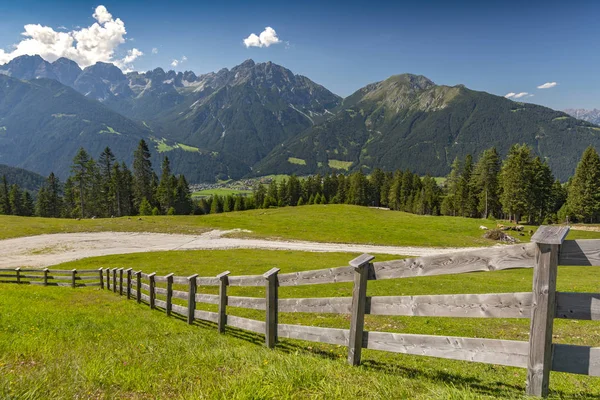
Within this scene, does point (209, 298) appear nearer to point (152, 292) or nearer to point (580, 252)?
point (152, 292)

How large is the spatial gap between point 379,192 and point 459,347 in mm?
115708

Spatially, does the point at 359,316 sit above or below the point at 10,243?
above

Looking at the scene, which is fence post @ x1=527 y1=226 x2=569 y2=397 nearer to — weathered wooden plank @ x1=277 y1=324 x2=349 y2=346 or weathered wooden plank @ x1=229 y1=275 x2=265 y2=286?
weathered wooden plank @ x1=277 y1=324 x2=349 y2=346

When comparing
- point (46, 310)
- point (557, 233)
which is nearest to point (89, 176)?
point (46, 310)

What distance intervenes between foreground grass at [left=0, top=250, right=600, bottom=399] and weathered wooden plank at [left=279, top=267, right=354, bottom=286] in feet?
4.88

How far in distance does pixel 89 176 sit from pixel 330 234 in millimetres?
70929

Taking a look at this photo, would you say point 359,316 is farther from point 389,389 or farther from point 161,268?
point 161,268

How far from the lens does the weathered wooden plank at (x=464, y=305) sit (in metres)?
4.26

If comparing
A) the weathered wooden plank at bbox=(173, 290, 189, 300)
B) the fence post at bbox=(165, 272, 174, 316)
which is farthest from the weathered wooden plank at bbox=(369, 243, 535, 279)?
the fence post at bbox=(165, 272, 174, 316)

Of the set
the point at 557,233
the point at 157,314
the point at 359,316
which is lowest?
the point at 157,314

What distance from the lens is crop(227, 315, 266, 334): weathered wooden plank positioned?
789 centimetres

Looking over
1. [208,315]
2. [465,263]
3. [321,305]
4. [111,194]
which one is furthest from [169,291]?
[111,194]

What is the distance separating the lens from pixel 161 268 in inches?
1050

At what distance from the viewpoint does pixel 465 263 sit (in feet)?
15.7
